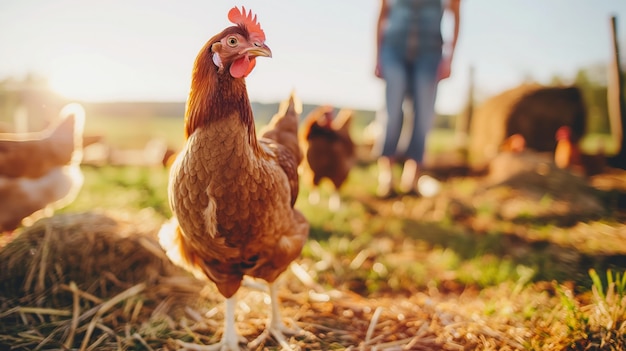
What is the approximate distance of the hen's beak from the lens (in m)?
1.27

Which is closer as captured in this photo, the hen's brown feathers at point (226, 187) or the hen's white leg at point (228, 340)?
the hen's brown feathers at point (226, 187)

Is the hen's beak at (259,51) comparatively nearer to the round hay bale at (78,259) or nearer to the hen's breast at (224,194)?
the hen's breast at (224,194)

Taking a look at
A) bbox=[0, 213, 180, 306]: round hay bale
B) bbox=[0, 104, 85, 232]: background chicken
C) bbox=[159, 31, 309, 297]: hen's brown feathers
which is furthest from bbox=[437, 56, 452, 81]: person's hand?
bbox=[0, 104, 85, 232]: background chicken

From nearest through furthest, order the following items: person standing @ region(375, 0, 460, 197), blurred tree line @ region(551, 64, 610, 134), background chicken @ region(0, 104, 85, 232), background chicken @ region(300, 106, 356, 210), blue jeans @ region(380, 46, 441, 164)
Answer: background chicken @ region(0, 104, 85, 232) → person standing @ region(375, 0, 460, 197) → blue jeans @ region(380, 46, 441, 164) → background chicken @ region(300, 106, 356, 210) → blurred tree line @ region(551, 64, 610, 134)

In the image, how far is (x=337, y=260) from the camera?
281 centimetres

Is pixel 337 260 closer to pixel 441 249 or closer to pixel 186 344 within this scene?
pixel 441 249

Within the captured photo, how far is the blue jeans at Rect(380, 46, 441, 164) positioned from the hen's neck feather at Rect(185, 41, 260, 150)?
9.59ft

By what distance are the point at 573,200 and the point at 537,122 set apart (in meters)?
3.23

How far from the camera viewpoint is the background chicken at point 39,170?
2494 millimetres

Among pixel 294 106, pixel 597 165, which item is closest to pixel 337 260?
pixel 294 106

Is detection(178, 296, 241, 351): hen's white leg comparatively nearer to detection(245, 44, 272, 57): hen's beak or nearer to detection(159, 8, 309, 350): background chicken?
detection(159, 8, 309, 350): background chicken

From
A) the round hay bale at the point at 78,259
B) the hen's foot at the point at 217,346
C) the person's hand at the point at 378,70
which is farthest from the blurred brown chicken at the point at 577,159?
the round hay bale at the point at 78,259

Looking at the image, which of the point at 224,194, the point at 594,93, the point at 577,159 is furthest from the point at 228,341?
the point at 594,93

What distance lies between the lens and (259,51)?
4.21 ft
